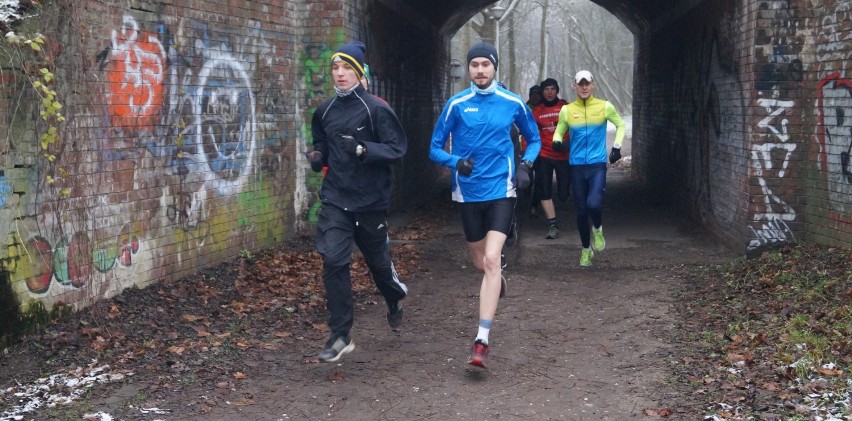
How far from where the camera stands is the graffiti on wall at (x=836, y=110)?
8320 mm

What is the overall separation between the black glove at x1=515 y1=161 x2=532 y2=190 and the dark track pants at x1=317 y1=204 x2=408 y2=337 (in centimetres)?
97

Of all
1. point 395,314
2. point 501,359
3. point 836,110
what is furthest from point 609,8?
point 501,359

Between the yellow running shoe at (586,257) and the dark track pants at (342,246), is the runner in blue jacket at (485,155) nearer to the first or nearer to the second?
the dark track pants at (342,246)

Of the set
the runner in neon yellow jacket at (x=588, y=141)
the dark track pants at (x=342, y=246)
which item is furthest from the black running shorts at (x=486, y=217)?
the runner in neon yellow jacket at (x=588, y=141)

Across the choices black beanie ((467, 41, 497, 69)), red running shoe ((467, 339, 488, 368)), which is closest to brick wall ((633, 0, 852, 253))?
black beanie ((467, 41, 497, 69))

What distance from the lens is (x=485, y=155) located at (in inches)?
249

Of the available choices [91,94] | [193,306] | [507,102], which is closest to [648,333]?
[507,102]

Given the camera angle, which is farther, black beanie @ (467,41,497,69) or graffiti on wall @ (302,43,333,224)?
graffiti on wall @ (302,43,333,224)

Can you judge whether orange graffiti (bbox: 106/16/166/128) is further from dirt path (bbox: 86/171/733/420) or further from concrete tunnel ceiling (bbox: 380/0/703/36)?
concrete tunnel ceiling (bbox: 380/0/703/36)

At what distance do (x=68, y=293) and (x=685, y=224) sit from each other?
27.8 feet

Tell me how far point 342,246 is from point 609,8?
16181 mm

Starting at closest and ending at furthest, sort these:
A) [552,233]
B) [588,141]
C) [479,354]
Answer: [479,354] < [588,141] < [552,233]

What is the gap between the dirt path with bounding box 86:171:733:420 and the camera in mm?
5309

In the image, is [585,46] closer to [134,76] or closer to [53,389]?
[134,76]
